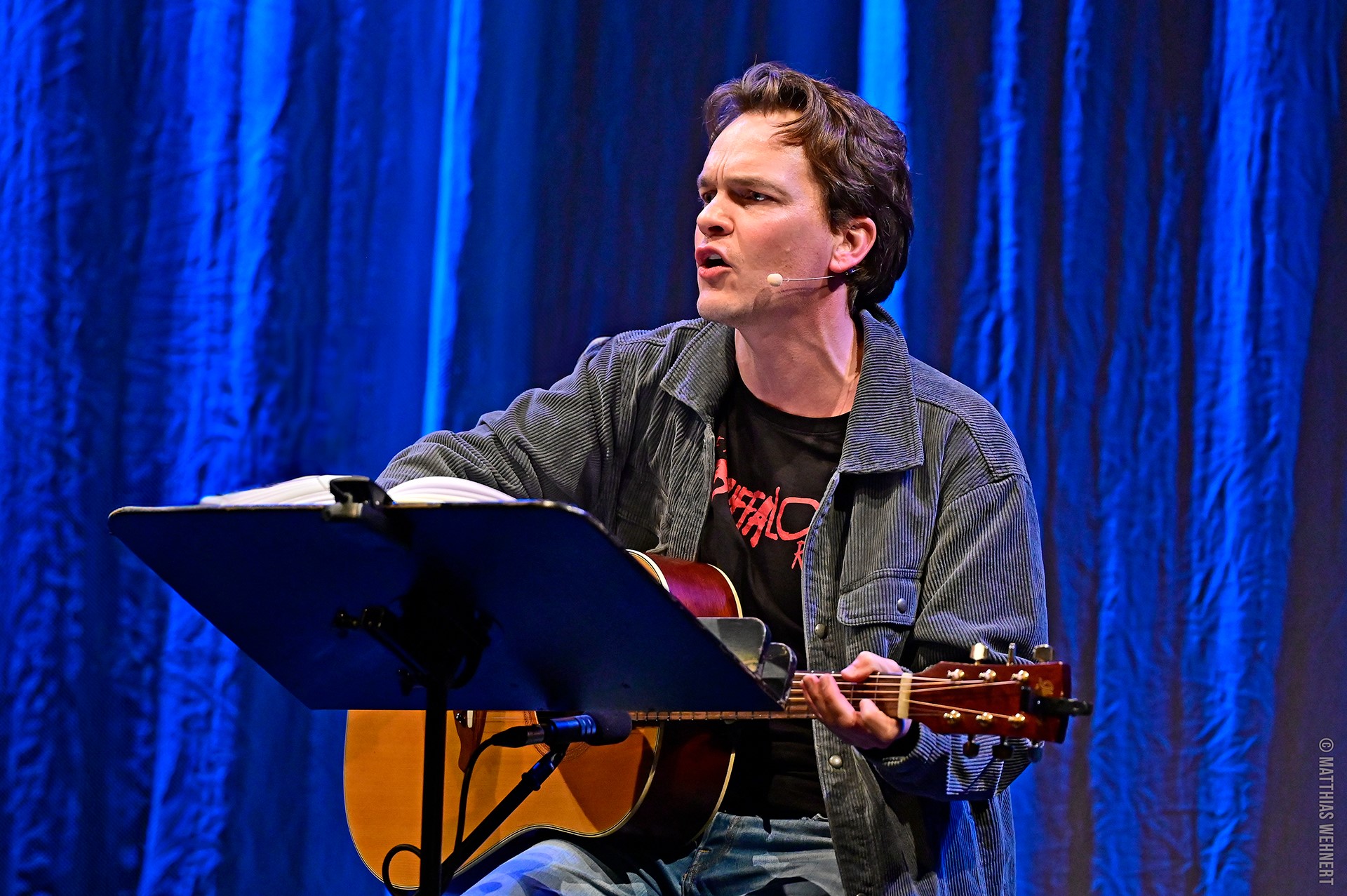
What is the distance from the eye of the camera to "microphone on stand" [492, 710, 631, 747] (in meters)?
1.34

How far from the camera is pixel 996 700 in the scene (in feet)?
4.77

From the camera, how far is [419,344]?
2.50 meters

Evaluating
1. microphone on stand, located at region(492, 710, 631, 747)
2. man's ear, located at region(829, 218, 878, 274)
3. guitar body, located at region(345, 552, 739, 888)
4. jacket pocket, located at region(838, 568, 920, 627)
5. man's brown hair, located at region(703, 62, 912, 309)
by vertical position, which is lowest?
guitar body, located at region(345, 552, 739, 888)

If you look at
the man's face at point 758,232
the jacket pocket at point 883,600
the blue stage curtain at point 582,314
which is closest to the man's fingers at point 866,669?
the jacket pocket at point 883,600

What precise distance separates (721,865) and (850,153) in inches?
40.8

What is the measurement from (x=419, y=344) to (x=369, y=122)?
0.43 m

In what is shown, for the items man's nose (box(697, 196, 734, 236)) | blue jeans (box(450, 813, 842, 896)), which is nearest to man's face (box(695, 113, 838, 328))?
man's nose (box(697, 196, 734, 236))

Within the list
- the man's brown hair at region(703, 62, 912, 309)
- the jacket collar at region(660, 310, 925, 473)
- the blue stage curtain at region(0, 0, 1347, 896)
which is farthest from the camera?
the blue stage curtain at region(0, 0, 1347, 896)

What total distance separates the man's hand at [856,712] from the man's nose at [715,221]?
68 centimetres

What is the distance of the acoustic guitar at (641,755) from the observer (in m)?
1.46

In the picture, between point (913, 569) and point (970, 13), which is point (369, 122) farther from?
point (913, 569)

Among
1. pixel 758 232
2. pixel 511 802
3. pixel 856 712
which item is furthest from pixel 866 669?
pixel 758 232

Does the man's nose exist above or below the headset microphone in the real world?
above

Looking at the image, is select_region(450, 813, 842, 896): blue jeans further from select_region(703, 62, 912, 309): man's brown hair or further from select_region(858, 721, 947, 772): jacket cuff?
select_region(703, 62, 912, 309): man's brown hair
